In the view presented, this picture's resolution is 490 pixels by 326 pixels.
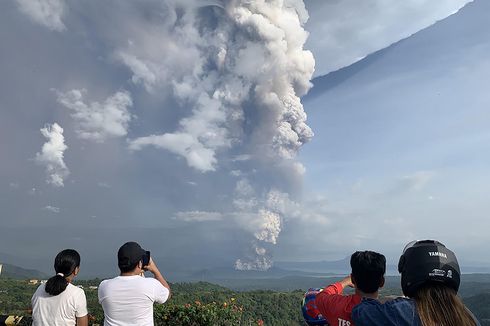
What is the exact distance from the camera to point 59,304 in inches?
133

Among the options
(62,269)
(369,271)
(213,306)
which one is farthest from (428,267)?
(213,306)

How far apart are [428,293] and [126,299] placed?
2346 millimetres

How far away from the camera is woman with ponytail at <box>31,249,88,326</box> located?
3361 mm

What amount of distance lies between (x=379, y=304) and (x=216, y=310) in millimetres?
4506

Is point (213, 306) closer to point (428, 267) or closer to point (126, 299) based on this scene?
point (126, 299)

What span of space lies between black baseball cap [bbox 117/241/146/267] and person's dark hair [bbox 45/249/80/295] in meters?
0.61

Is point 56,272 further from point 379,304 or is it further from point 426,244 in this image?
point 426,244

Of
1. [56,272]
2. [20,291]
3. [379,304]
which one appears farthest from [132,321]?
[20,291]

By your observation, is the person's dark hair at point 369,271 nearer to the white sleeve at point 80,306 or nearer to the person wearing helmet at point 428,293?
the person wearing helmet at point 428,293

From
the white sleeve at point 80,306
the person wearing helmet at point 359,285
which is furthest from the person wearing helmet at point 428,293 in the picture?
the white sleeve at point 80,306

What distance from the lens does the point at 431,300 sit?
1.65 metres

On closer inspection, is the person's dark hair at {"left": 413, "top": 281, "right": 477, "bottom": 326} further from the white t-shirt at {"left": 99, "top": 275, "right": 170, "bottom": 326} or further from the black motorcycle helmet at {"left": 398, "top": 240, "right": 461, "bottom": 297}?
the white t-shirt at {"left": 99, "top": 275, "right": 170, "bottom": 326}

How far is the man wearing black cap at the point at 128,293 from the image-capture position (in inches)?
124

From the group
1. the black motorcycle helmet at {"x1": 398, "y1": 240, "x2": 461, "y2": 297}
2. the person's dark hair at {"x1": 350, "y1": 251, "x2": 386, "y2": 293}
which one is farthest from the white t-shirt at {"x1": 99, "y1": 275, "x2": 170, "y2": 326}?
the black motorcycle helmet at {"x1": 398, "y1": 240, "x2": 461, "y2": 297}
